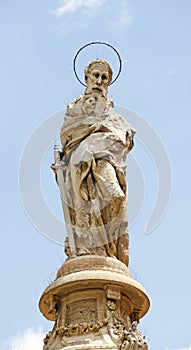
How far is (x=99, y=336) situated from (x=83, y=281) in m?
0.96

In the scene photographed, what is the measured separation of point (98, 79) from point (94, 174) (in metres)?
2.37

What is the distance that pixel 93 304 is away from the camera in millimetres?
10875

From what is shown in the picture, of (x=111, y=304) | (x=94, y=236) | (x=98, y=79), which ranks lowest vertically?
(x=111, y=304)

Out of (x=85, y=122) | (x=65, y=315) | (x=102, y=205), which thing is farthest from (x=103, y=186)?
(x=65, y=315)

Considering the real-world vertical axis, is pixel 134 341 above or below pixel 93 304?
below

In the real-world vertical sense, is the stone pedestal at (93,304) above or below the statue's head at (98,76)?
below

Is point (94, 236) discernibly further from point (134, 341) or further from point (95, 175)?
point (134, 341)

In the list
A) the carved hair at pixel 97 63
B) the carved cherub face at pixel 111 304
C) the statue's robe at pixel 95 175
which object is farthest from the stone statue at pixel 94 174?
the carved cherub face at pixel 111 304

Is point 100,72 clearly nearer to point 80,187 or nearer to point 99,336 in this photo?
point 80,187

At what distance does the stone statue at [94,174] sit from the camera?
11.9 m

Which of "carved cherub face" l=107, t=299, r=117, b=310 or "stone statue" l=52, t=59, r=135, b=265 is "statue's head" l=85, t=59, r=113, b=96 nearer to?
"stone statue" l=52, t=59, r=135, b=265

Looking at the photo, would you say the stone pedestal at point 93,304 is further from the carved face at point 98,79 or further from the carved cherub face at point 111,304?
the carved face at point 98,79

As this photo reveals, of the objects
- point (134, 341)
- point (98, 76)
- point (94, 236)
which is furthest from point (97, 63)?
point (134, 341)

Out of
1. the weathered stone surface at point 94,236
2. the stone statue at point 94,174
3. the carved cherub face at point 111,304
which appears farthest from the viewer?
the stone statue at point 94,174
